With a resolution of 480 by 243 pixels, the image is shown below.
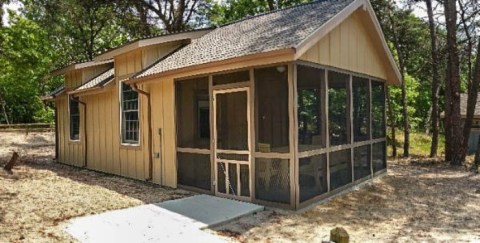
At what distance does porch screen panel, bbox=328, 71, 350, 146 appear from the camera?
24.7 ft

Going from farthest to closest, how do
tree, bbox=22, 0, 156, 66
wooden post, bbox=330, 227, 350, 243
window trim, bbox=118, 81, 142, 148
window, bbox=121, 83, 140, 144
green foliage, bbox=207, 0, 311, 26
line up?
green foliage, bbox=207, 0, 311, 26 → tree, bbox=22, 0, 156, 66 → window, bbox=121, 83, 140, 144 → window trim, bbox=118, 81, 142, 148 → wooden post, bbox=330, 227, 350, 243

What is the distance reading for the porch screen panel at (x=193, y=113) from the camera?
24.8ft

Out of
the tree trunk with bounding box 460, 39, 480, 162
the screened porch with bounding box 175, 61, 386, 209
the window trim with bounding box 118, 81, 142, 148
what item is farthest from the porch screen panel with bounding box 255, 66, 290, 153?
the tree trunk with bounding box 460, 39, 480, 162

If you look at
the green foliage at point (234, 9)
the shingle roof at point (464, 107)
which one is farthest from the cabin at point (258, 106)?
the shingle roof at point (464, 107)

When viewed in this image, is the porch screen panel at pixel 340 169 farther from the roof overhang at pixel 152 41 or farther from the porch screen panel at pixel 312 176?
the roof overhang at pixel 152 41

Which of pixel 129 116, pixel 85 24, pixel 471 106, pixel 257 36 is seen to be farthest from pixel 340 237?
pixel 85 24

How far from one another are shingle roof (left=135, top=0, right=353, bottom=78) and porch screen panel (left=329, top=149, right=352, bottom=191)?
2.56 m

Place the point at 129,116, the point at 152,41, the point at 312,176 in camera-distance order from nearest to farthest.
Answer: the point at 312,176 → the point at 152,41 → the point at 129,116

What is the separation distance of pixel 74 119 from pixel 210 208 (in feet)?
27.2

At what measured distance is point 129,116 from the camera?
32.2 ft

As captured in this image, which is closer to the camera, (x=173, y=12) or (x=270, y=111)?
(x=270, y=111)

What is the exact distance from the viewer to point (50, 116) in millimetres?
27562

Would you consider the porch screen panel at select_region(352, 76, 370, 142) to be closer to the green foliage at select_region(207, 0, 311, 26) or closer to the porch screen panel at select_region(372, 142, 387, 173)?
the porch screen panel at select_region(372, 142, 387, 173)

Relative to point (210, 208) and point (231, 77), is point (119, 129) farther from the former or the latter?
point (210, 208)
